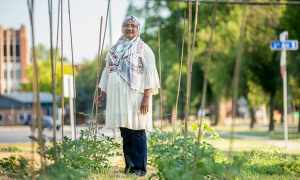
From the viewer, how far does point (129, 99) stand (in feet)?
16.3

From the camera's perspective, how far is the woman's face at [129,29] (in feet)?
16.6

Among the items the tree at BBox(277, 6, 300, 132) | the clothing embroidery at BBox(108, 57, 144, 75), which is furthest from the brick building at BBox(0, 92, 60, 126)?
the clothing embroidery at BBox(108, 57, 144, 75)

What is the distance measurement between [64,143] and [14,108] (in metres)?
60.1

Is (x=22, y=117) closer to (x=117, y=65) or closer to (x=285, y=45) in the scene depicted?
(x=285, y=45)

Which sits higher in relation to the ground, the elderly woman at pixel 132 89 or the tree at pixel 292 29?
the tree at pixel 292 29

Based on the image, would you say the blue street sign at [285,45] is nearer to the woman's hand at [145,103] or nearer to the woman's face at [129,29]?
the woman's face at [129,29]

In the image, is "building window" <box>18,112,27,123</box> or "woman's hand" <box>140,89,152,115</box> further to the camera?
"building window" <box>18,112,27,123</box>

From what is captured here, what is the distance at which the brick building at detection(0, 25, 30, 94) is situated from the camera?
8356 centimetres

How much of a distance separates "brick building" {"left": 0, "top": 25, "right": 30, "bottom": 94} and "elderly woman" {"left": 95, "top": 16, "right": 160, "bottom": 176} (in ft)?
267

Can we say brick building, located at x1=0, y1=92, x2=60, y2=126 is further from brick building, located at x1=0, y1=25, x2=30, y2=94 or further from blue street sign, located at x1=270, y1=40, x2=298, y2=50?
blue street sign, located at x1=270, y1=40, x2=298, y2=50

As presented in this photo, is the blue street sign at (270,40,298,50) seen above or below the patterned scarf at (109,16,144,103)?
above

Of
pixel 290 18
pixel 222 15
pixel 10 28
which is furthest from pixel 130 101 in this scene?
pixel 10 28

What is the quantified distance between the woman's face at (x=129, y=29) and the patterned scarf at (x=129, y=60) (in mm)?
34

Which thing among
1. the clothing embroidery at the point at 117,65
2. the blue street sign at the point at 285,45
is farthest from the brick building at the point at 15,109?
the clothing embroidery at the point at 117,65
